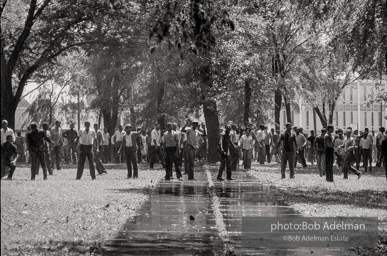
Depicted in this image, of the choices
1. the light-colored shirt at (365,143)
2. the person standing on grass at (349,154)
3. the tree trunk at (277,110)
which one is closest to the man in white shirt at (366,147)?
the light-colored shirt at (365,143)

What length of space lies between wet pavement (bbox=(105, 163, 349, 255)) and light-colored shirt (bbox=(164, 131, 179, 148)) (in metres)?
2.75

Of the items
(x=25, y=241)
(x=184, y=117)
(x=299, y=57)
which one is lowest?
(x=25, y=241)

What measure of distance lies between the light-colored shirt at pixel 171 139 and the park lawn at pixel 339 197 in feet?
9.42

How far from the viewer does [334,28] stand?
778 inches

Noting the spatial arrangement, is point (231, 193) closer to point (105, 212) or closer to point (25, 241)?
point (105, 212)

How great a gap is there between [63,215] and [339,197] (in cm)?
739

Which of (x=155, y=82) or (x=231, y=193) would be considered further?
(x=155, y=82)

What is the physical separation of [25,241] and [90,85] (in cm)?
4175

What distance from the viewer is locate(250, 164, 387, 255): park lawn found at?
14266mm

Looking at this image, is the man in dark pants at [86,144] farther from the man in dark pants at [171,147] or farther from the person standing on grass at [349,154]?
the person standing on grass at [349,154]

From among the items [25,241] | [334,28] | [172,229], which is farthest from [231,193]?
[25,241]

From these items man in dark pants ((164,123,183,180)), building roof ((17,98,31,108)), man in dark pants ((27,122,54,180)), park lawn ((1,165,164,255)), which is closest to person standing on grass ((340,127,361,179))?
man in dark pants ((164,123,183,180))

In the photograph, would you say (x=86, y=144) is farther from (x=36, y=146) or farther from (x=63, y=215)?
(x=63, y=215)

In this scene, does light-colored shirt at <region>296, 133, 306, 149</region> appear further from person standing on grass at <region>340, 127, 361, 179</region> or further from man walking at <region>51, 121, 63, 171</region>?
man walking at <region>51, 121, 63, 171</region>
